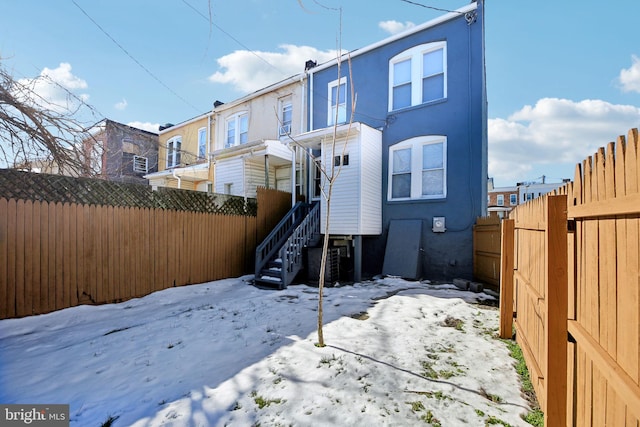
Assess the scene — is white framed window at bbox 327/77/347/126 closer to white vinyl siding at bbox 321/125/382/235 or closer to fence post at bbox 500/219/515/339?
white vinyl siding at bbox 321/125/382/235

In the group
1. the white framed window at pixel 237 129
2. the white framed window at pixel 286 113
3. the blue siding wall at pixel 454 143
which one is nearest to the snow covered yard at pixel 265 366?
the blue siding wall at pixel 454 143

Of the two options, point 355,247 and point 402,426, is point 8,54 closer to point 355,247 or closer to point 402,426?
point 402,426

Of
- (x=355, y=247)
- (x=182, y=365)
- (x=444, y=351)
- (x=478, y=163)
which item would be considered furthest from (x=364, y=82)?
(x=182, y=365)

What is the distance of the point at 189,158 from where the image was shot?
51.0ft

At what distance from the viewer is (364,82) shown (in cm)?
956

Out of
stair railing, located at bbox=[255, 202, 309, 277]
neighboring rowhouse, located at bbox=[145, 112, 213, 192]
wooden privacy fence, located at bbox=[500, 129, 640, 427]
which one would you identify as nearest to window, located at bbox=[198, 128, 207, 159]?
neighboring rowhouse, located at bbox=[145, 112, 213, 192]

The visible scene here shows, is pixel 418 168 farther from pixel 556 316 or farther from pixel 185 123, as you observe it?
pixel 185 123

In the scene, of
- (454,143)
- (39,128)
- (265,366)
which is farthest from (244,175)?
(265,366)

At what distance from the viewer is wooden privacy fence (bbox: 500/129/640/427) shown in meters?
1.13

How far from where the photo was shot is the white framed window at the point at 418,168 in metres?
8.16

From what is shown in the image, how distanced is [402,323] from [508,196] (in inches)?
1778

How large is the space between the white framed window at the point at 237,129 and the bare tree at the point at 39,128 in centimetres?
853

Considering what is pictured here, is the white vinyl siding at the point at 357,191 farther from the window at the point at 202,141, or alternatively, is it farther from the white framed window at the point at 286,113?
the window at the point at 202,141

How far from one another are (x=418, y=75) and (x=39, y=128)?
9.07 m
